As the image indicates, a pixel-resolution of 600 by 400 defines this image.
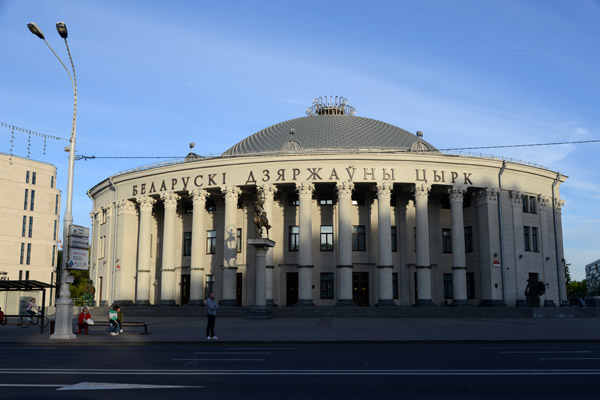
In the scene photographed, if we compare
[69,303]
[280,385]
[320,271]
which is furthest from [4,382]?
[320,271]

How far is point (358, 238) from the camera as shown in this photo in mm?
47812

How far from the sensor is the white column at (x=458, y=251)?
44656 millimetres

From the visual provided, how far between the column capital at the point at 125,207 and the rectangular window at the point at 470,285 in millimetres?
29714

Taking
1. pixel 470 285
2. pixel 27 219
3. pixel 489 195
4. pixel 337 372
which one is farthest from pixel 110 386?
pixel 27 219

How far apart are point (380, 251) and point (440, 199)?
31.1 ft

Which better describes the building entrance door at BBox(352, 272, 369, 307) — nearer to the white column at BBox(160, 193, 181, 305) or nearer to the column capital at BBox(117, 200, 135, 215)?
the white column at BBox(160, 193, 181, 305)

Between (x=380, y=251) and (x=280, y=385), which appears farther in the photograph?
(x=380, y=251)

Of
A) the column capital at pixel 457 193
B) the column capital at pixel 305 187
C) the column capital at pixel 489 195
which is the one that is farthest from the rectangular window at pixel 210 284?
the column capital at pixel 489 195

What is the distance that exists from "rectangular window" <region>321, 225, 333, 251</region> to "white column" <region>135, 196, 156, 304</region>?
1478cm

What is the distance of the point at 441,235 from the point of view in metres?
49.7

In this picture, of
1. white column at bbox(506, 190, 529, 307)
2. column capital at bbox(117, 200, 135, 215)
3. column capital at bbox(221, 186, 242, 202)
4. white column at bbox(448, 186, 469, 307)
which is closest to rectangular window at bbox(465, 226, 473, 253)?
white column at bbox(506, 190, 529, 307)

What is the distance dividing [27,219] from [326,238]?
58.3 m

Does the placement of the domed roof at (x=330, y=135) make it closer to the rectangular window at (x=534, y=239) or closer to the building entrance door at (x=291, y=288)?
the building entrance door at (x=291, y=288)

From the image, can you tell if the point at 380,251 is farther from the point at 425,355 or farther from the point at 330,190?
the point at 425,355
